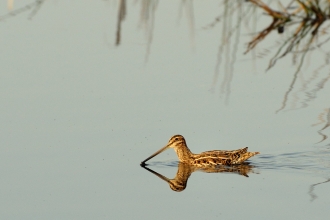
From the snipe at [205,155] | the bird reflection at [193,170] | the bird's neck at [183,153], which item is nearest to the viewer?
the bird reflection at [193,170]

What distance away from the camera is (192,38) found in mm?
13930

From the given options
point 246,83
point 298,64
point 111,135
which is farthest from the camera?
point 298,64

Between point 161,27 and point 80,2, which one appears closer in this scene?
point 161,27

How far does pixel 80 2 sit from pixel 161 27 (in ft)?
6.77

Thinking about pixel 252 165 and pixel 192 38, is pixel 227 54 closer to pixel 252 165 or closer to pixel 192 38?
pixel 192 38

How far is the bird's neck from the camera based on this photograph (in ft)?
33.9

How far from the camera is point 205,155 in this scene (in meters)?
10.4

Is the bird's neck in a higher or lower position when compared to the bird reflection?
higher

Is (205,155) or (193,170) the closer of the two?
(193,170)

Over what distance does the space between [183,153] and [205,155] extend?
0.79 ft

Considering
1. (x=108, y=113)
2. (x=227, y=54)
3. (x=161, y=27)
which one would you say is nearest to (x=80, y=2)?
(x=161, y=27)

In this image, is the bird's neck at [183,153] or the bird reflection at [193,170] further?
the bird's neck at [183,153]

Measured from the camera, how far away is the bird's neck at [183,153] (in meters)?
10.3

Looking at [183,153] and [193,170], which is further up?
[183,153]
